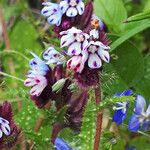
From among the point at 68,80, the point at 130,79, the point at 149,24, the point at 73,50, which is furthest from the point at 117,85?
the point at 73,50

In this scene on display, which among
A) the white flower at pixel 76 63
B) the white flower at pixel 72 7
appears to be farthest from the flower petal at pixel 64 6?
the white flower at pixel 76 63

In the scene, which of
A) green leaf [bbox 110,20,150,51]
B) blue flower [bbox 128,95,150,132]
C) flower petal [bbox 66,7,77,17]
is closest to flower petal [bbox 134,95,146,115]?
blue flower [bbox 128,95,150,132]

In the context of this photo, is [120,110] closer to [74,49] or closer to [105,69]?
[105,69]

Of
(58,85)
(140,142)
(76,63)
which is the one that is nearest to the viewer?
(76,63)

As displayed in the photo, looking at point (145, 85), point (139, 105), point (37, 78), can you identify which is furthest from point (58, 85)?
point (145, 85)

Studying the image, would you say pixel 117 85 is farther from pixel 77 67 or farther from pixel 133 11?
pixel 133 11

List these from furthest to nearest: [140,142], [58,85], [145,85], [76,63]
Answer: [140,142] < [145,85] < [58,85] < [76,63]

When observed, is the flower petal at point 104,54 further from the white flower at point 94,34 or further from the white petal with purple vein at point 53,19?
the white petal with purple vein at point 53,19

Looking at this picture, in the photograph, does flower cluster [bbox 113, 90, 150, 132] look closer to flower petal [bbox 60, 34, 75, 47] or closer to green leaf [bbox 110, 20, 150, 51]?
green leaf [bbox 110, 20, 150, 51]
